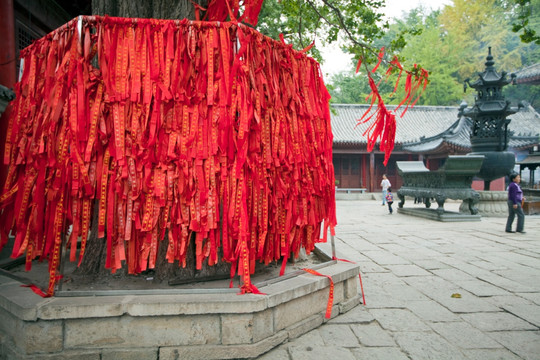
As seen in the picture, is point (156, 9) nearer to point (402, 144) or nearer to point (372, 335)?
point (372, 335)

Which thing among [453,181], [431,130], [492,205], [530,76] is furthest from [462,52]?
[453,181]

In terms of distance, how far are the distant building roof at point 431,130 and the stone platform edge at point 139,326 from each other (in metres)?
16.1

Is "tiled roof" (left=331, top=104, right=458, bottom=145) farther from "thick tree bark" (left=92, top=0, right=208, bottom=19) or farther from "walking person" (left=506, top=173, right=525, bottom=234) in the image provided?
"thick tree bark" (left=92, top=0, right=208, bottom=19)

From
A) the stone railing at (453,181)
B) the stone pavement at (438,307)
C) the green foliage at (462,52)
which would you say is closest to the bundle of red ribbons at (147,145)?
the stone pavement at (438,307)

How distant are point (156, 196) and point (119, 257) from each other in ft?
1.47

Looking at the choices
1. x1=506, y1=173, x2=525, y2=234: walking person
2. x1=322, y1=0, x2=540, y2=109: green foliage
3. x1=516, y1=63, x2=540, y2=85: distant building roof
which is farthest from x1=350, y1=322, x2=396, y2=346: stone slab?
x1=322, y1=0, x2=540, y2=109: green foliage

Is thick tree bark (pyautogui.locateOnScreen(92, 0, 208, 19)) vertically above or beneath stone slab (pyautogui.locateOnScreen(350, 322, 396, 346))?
above

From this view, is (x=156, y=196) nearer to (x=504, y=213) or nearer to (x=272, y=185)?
(x=272, y=185)

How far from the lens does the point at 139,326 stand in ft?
6.82

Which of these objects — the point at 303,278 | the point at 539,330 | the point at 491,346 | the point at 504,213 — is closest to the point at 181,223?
the point at 303,278

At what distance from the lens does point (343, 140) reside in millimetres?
20312

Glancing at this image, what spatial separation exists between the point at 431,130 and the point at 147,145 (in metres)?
23.9

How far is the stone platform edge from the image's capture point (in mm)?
2023

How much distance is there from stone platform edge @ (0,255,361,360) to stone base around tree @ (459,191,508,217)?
29.2 feet
